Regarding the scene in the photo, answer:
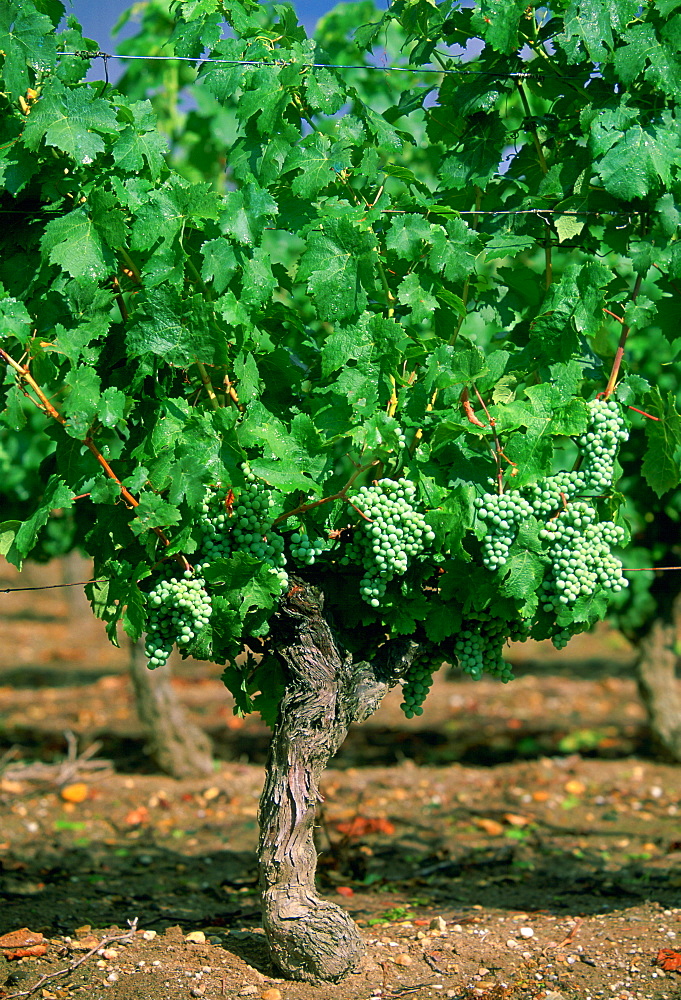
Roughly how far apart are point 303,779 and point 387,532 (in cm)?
99

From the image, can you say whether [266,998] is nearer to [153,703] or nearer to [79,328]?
[79,328]

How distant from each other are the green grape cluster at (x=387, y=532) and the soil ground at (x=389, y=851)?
1509 mm

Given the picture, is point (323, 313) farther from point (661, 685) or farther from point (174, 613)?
point (661, 685)

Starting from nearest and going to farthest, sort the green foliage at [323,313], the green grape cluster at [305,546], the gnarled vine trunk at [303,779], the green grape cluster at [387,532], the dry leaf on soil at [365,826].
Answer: the green foliage at [323,313] → the green grape cluster at [387,532] → the green grape cluster at [305,546] → the gnarled vine trunk at [303,779] → the dry leaf on soil at [365,826]

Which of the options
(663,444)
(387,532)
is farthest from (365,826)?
(663,444)

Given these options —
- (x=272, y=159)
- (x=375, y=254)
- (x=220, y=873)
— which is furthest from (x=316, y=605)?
(x=220, y=873)

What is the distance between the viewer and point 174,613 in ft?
9.50

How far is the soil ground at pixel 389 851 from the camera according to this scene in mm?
3400

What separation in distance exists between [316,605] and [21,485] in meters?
3.74

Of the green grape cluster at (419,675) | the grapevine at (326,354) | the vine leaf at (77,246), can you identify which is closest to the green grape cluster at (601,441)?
the grapevine at (326,354)

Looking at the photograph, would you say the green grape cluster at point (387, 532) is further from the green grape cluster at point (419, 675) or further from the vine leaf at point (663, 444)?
the vine leaf at point (663, 444)

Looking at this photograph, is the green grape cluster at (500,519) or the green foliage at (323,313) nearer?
the green foliage at (323,313)

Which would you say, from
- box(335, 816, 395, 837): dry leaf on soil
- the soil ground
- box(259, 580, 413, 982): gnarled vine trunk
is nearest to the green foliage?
box(259, 580, 413, 982): gnarled vine trunk

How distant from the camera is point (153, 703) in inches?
263
